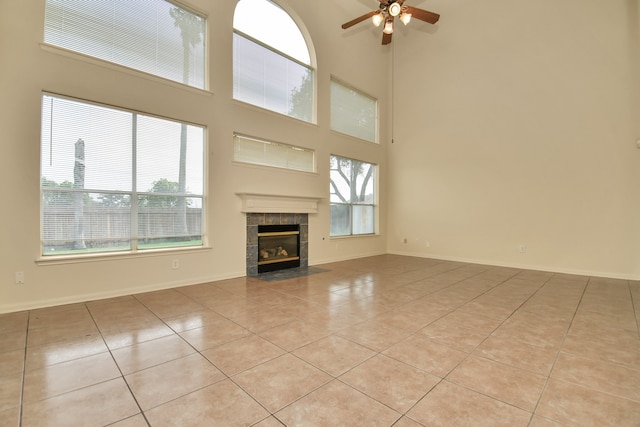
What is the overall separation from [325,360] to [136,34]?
15.0 feet

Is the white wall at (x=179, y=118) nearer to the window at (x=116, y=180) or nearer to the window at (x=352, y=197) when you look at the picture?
the window at (x=116, y=180)

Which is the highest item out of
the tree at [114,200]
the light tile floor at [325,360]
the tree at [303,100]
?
the tree at [303,100]

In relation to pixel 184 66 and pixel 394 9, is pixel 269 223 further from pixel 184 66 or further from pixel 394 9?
pixel 394 9

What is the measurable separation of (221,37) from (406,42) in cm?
488

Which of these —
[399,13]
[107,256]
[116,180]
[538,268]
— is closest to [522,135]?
[538,268]

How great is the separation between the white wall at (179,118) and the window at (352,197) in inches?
10.5

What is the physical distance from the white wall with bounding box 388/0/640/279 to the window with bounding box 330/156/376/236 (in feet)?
2.47

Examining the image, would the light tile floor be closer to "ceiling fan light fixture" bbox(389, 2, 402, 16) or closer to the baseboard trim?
the baseboard trim

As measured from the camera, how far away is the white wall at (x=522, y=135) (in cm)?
493

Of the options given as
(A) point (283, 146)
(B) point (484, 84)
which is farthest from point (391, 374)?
(B) point (484, 84)

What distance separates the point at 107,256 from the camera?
3.59 meters

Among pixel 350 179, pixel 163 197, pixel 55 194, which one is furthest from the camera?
pixel 350 179

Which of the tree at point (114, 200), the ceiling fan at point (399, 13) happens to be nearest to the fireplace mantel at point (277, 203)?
the tree at point (114, 200)

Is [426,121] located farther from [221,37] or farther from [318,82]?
[221,37]
